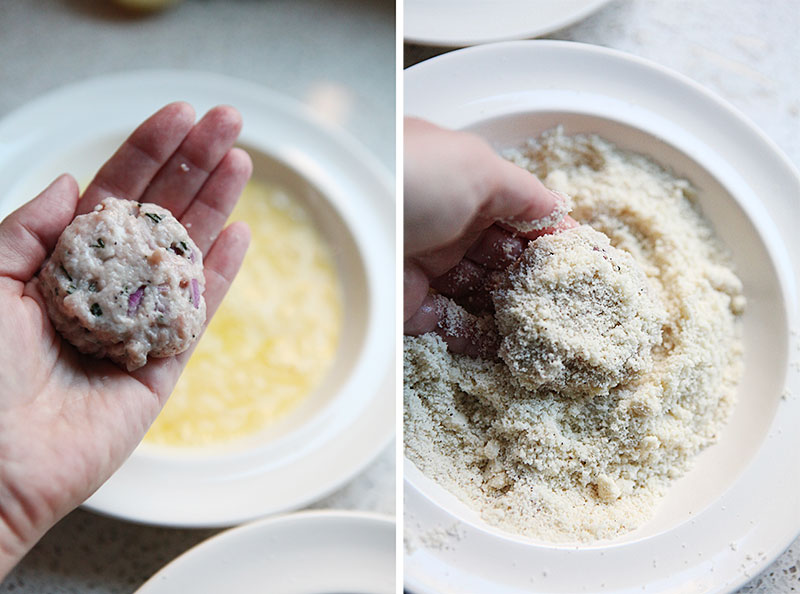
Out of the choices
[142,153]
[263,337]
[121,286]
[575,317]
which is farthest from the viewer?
[263,337]

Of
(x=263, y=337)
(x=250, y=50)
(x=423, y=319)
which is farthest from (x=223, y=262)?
(x=250, y=50)

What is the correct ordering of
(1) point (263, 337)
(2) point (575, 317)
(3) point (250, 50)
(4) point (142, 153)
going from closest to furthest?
(2) point (575, 317)
(4) point (142, 153)
(1) point (263, 337)
(3) point (250, 50)

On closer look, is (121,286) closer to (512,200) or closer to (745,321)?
(512,200)

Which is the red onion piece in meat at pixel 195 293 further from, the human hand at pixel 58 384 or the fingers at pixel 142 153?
the fingers at pixel 142 153

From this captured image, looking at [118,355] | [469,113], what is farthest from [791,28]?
[118,355]

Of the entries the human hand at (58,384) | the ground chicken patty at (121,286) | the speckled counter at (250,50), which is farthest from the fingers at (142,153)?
the speckled counter at (250,50)

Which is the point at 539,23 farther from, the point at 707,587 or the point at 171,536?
the point at 171,536
